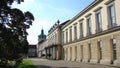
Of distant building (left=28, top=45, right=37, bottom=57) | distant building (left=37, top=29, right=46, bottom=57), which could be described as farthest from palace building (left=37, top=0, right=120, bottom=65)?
distant building (left=28, top=45, right=37, bottom=57)

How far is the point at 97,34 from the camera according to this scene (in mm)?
33875

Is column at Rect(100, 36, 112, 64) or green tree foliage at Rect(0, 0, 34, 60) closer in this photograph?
green tree foliage at Rect(0, 0, 34, 60)

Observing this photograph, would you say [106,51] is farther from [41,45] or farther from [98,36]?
[41,45]

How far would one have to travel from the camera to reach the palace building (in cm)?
2921

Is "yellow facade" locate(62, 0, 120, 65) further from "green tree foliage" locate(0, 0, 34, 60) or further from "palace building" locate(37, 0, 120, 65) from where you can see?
"green tree foliage" locate(0, 0, 34, 60)

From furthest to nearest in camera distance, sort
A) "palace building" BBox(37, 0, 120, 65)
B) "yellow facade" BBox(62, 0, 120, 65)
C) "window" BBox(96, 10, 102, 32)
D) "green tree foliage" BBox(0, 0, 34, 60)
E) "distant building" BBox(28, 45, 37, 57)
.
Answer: "distant building" BBox(28, 45, 37, 57) < "window" BBox(96, 10, 102, 32) < "palace building" BBox(37, 0, 120, 65) < "yellow facade" BBox(62, 0, 120, 65) < "green tree foliage" BBox(0, 0, 34, 60)

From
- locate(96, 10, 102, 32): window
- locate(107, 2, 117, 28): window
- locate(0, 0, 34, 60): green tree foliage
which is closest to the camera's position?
locate(0, 0, 34, 60): green tree foliage

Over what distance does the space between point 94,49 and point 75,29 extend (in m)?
13.3

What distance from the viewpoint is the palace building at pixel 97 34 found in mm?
29208

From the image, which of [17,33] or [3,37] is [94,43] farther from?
[3,37]

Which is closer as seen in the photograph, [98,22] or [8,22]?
[8,22]

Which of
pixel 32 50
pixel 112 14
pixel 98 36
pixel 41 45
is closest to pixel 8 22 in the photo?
pixel 112 14

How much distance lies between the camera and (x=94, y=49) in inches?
1390

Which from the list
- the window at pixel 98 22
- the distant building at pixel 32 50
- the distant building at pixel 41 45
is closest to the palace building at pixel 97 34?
the window at pixel 98 22
